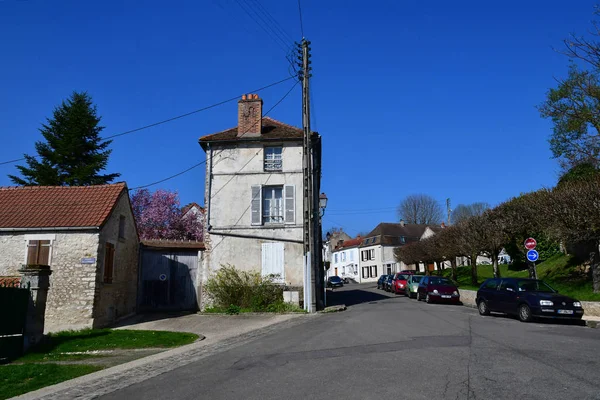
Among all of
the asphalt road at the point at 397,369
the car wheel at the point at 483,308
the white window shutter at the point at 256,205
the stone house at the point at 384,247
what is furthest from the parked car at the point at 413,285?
the stone house at the point at 384,247

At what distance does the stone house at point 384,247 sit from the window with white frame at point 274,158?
43.1m

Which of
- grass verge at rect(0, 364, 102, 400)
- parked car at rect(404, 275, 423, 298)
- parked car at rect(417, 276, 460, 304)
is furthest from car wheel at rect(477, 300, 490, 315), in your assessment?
grass verge at rect(0, 364, 102, 400)

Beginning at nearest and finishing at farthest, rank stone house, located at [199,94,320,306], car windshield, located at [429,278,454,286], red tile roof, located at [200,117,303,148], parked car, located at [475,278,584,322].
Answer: parked car, located at [475,278,584,322] < stone house, located at [199,94,320,306] < red tile roof, located at [200,117,303,148] < car windshield, located at [429,278,454,286]

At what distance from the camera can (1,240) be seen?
1627 cm

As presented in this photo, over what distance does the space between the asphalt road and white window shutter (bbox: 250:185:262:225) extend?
1026 cm

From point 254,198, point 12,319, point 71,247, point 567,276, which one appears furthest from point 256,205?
point 567,276

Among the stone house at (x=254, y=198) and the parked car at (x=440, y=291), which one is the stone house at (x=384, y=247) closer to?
the parked car at (x=440, y=291)

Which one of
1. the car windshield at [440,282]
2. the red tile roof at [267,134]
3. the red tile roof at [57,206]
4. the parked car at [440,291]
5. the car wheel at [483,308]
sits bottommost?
the car wheel at [483,308]

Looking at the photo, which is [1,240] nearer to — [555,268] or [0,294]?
[0,294]

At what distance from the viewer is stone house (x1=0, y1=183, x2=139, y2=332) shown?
15523 mm

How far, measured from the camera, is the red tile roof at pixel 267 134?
21.7 meters

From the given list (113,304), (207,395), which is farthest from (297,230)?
(207,395)

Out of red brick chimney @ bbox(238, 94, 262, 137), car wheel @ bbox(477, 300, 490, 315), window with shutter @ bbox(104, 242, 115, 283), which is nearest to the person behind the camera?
window with shutter @ bbox(104, 242, 115, 283)

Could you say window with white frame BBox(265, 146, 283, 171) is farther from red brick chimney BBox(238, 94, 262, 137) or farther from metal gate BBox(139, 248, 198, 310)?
metal gate BBox(139, 248, 198, 310)
